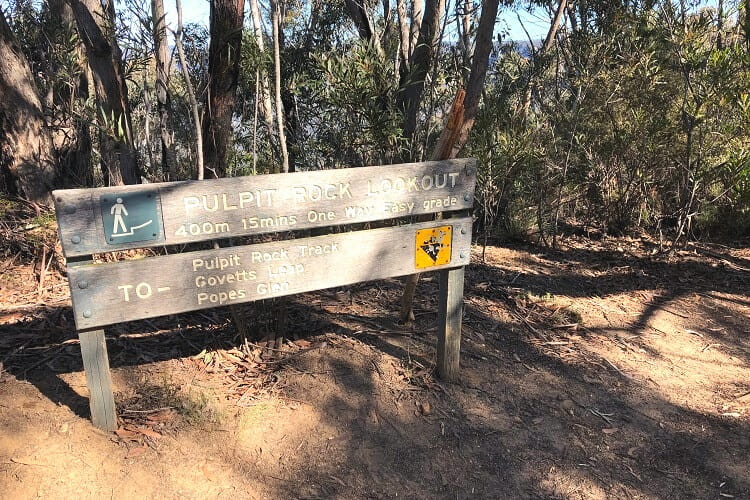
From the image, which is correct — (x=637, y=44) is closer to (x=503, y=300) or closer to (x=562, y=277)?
(x=562, y=277)

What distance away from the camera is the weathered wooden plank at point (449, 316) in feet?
12.2

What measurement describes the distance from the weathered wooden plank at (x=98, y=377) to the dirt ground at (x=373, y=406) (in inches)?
3.6

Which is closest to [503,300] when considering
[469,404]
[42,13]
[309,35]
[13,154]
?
[469,404]

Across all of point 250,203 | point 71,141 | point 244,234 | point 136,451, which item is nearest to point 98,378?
point 136,451

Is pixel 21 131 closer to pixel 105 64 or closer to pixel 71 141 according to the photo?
pixel 71 141

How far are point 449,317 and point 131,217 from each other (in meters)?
2.08

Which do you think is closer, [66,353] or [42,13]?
[66,353]

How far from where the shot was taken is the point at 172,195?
2760mm

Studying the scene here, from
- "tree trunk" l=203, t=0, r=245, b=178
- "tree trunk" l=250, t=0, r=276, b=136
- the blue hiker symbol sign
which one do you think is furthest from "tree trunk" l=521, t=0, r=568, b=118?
the blue hiker symbol sign

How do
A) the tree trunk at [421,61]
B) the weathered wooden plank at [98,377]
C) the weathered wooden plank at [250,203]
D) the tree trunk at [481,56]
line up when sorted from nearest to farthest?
the weathered wooden plank at [250,203] → the weathered wooden plank at [98,377] → the tree trunk at [481,56] → the tree trunk at [421,61]

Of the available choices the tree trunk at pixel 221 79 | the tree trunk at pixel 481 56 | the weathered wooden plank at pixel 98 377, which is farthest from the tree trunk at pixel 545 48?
the weathered wooden plank at pixel 98 377

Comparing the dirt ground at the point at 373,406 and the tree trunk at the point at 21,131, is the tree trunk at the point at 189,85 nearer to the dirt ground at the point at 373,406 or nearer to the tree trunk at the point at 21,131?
the dirt ground at the point at 373,406

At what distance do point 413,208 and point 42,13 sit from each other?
26.3ft

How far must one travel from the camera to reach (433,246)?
356 cm
